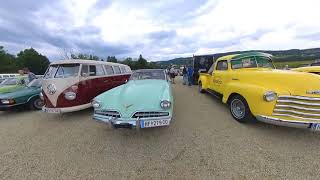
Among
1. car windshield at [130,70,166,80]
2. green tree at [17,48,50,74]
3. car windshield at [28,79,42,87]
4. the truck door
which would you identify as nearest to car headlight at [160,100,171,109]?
car windshield at [130,70,166,80]

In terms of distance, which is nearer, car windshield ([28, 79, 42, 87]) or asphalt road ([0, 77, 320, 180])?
asphalt road ([0, 77, 320, 180])

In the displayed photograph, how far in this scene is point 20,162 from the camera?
3.61 metres

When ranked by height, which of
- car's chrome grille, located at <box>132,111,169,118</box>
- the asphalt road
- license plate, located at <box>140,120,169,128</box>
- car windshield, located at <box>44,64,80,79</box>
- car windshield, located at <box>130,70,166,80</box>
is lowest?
the asphalt road

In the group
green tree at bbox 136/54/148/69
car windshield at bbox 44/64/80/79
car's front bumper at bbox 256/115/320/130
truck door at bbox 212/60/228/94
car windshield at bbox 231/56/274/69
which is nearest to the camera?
car's front bumper at bbox 256/115/320/130

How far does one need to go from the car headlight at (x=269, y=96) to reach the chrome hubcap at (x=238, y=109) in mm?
805

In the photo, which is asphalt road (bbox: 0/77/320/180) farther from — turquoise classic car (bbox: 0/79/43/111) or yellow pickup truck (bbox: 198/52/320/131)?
turquoise classic car (bbox: 0/79/43/111)

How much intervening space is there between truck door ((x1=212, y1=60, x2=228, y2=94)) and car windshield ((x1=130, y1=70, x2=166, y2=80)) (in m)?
1.98

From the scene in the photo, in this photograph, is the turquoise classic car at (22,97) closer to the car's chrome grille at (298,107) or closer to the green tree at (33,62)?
the car's chrome grille at (298,107)

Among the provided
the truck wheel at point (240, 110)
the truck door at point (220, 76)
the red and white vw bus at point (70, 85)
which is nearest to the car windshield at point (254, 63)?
the truck door at point (220, 76)

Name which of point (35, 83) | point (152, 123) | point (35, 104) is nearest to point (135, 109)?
point (152, 123)

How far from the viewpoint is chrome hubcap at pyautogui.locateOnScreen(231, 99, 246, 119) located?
513 centimetres

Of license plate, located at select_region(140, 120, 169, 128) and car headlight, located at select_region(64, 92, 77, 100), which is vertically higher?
car headlight, located at select_region(64, 92, 77, 100)

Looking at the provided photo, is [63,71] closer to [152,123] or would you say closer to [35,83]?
[35,83]

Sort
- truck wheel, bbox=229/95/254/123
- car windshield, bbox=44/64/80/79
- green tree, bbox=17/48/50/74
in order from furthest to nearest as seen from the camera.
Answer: green tree, bbox=17/48/50/74 → car windshield, bbox=44/64/80/79 → truck wheel, bbox=229/95/254/123
